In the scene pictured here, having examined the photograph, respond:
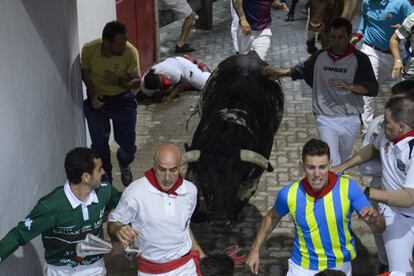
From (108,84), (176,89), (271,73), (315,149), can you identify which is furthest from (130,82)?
(176,89)

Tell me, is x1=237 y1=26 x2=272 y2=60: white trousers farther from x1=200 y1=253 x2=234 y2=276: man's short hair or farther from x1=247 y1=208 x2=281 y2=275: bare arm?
x1=247 y1=208 x2=281 y2=275: bare arm

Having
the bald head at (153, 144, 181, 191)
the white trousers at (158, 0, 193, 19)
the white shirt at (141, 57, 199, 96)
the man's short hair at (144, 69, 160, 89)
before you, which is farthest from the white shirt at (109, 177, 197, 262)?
the white trousers at (158, 0, 193, 19)

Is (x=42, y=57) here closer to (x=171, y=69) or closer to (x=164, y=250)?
(x=164, y=250)

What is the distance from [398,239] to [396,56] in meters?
3.63

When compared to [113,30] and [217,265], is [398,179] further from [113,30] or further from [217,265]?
[113,30]

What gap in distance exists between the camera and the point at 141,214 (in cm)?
505

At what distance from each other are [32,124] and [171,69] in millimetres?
5522

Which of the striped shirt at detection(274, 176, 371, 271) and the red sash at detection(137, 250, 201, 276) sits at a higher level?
the striped shirt at detection(274, 176, 371, 271)

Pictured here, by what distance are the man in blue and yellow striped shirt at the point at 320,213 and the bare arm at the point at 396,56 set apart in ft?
12.4

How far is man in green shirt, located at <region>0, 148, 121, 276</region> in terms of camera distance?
16.2 ft

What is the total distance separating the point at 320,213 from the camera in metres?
5.04

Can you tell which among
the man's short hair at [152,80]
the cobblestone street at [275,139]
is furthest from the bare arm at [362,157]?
the man's short hair at [152,80]

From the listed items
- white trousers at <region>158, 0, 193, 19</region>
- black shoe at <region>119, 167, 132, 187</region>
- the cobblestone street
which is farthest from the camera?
white trousers at <region>158, 0, 193, 19</region>

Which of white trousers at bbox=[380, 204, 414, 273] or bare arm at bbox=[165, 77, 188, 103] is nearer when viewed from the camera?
white trousers at bbox=[380, 204, 414, 273]
